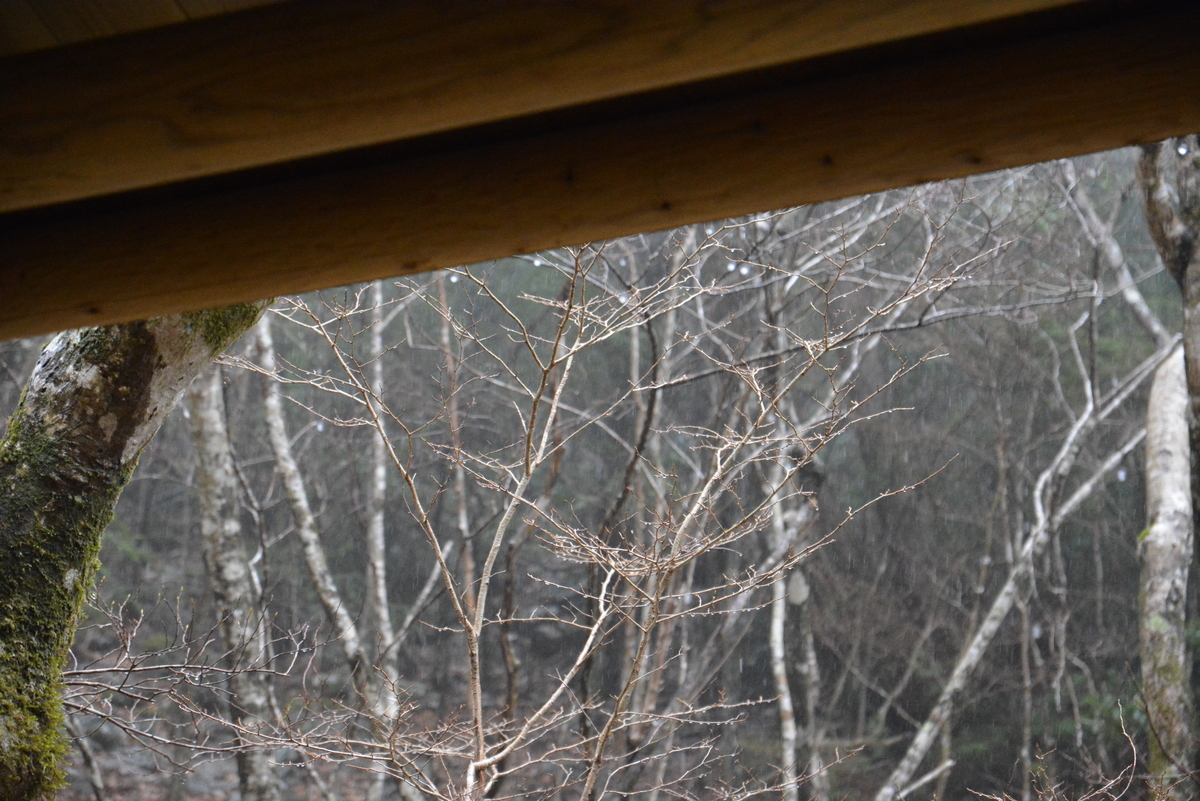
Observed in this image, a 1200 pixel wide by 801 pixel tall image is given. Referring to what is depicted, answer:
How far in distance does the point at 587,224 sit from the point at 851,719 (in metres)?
11.3

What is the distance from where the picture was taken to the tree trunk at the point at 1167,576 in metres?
5.77

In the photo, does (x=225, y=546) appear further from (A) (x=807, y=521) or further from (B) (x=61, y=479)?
(A) (x=807, y=521)

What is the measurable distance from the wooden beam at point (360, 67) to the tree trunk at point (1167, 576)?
243 inches

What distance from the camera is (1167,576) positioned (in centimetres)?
632

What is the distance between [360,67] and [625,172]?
36 cm

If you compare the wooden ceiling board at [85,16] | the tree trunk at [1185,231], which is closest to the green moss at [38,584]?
the wooden ceiling board at [85,16]

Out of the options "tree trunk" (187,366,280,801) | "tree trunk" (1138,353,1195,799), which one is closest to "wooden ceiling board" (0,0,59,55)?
"tree trunk" (187,366,280,801)

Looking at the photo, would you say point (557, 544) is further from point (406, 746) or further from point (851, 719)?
point (851, 719)

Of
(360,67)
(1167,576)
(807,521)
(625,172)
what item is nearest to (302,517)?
(807,521)

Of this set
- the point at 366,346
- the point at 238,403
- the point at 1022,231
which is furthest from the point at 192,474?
the point at 1022,231

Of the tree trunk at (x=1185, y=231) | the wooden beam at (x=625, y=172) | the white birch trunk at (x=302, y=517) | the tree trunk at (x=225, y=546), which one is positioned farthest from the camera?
the white birch trunk at (x=302, y=517)

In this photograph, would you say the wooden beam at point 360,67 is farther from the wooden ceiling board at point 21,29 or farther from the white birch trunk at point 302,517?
the white birch trunk at point 302,517

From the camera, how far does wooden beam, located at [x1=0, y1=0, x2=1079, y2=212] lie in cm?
85

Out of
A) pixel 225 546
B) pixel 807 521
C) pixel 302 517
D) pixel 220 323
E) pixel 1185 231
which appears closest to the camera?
pixel 220 323
